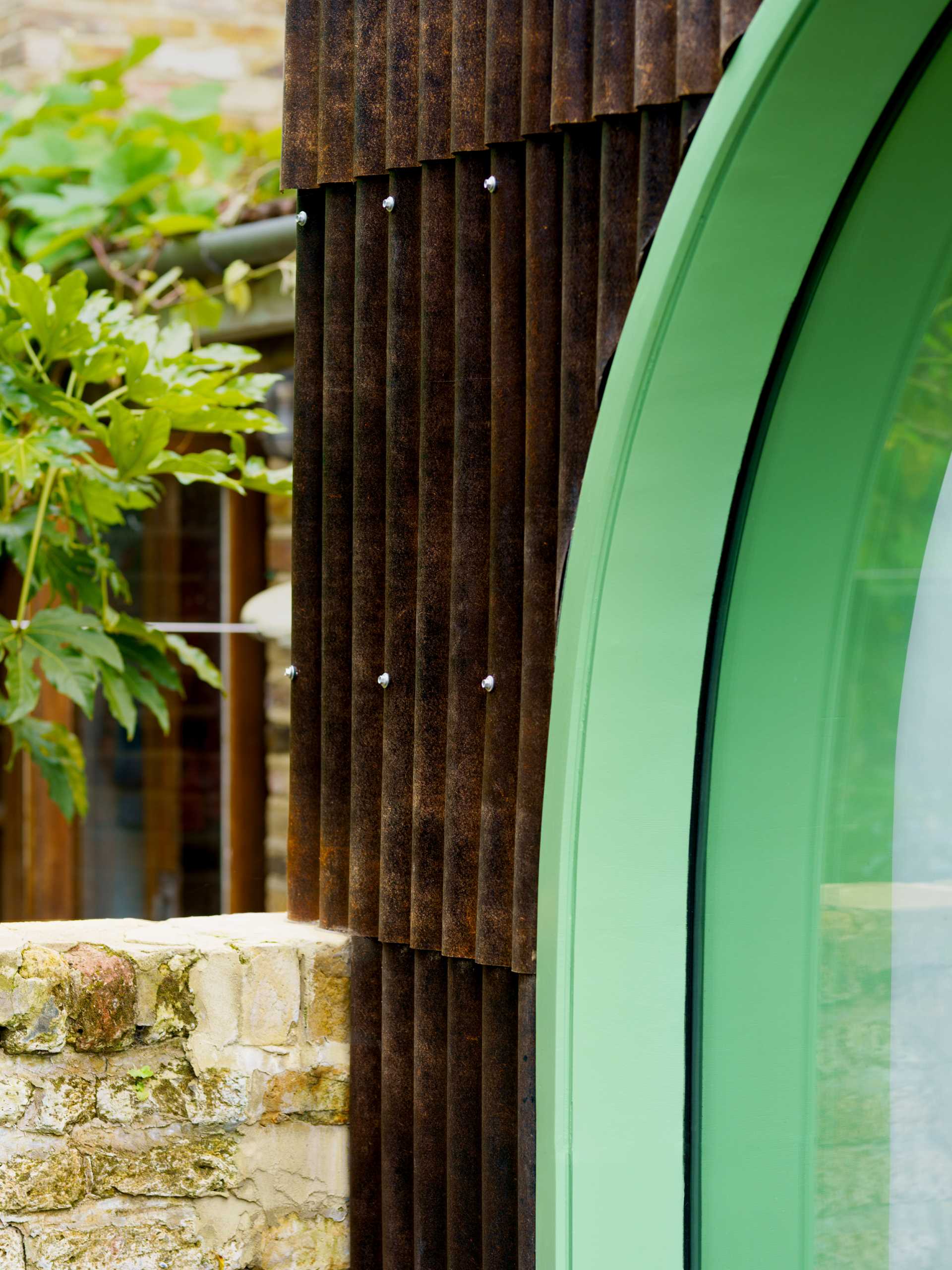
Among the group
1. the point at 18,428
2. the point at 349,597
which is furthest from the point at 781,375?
the point at 18,428

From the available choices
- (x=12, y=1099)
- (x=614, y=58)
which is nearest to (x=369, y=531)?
(x=614, y=58)

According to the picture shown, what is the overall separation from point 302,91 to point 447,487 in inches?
26.6

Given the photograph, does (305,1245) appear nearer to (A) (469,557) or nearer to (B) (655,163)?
(A) (469,557)

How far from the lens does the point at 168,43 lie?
5641 millimetres

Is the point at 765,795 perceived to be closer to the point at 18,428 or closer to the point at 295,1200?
the point at 295,1200

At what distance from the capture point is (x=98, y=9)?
5.55 metres

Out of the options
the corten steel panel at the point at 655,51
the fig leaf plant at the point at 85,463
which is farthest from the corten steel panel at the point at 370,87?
the fig leaf plant at the point at 85,463

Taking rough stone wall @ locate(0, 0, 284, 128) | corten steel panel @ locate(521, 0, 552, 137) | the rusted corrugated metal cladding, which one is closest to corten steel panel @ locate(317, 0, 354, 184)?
the rusted corrugated metal cladding

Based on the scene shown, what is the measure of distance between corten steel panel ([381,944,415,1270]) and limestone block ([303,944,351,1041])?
9cm

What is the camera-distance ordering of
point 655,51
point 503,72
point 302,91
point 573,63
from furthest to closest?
point 302,91 < point 503,72 < point 573,63 < point 655,51

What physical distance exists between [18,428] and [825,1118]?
81.7 inches

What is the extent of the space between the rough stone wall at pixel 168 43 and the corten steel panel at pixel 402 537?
390cm

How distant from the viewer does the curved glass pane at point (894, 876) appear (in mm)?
1611

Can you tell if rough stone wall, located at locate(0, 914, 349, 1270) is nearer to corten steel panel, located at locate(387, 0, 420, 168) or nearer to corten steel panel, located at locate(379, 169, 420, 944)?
corten steel panel, located at locate(379, 169, 420, 944)
